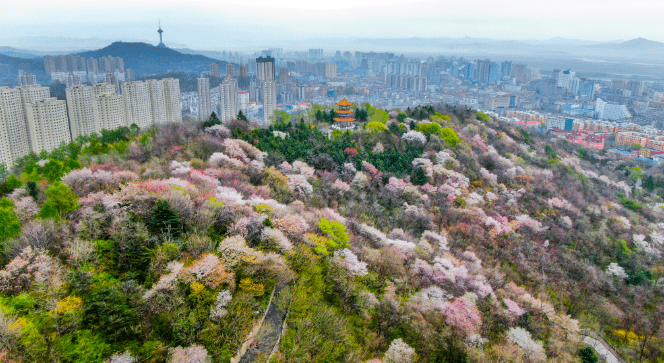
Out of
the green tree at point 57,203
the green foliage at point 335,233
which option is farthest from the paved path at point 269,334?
the green tree at point 57,203

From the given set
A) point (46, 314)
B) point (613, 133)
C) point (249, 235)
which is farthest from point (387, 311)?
point (613, 133)

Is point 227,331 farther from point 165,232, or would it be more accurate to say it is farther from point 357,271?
point 357,271

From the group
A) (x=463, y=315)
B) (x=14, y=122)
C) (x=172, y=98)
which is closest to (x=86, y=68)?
(x=172, y=98)

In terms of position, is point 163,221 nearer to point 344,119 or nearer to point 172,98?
point 344,119

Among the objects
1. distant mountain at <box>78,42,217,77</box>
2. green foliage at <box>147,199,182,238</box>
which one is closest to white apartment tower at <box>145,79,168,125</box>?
green foliage at <box>147,199,182,238</box>

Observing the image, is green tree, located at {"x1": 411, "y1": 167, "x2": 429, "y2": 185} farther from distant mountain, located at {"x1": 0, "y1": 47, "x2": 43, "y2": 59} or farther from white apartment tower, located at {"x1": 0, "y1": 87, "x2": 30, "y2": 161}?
distant mountain, located at {"x1": 0, "y1": 47, "x2": 43, "y2": 59}

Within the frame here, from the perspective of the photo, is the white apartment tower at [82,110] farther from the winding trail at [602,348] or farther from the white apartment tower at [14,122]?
the winding trail at [602,348]
